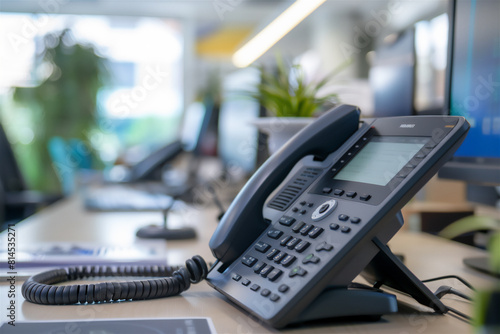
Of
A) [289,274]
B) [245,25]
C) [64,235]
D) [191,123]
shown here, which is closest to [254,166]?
[64,235]

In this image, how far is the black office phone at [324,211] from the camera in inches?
18.4

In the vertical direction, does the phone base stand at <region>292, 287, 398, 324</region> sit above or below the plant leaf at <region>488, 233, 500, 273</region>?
below

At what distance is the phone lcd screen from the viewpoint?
0.51m

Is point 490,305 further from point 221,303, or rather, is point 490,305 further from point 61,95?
point 61,95

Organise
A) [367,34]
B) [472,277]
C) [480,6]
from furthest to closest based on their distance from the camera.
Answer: [367,34], [480,6], [472,277]

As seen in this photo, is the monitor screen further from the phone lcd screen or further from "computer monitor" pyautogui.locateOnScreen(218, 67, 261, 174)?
"computer monitor" pyautogui.locateOnScreen(218, 67, 261, 174)

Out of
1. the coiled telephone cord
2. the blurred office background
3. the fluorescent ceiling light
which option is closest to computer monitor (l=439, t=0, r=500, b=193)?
the coiled telephone cord

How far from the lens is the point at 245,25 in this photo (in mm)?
7117

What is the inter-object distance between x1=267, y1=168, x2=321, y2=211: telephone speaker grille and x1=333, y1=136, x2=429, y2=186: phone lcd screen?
5 cm

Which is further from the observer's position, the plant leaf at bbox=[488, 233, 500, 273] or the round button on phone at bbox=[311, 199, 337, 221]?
the round button on phone at bbox=[311, 199, 337, 221]

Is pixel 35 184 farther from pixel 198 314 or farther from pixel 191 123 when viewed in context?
pixel 198 314

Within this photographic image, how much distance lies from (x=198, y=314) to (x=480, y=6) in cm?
66

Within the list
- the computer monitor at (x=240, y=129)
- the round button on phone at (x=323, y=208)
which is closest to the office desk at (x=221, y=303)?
the round button on phone at (x=323, y=208)

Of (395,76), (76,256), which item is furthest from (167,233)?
(395,76)
